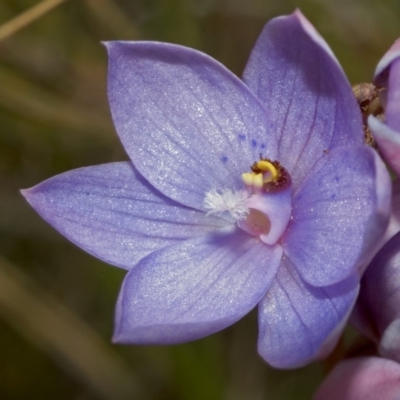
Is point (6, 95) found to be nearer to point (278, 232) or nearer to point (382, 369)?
point (278, 232)

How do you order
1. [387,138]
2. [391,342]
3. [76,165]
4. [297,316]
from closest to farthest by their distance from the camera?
[387,138], [391,342], [297,316], [76,165]

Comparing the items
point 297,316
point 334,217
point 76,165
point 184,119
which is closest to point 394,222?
point 334,217

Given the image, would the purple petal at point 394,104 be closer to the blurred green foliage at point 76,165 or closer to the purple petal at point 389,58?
the purple petal at point 389,58

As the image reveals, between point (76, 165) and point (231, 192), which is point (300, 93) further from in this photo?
point (76, 165)

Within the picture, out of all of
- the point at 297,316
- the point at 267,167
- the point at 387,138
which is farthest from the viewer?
the point at 267,167

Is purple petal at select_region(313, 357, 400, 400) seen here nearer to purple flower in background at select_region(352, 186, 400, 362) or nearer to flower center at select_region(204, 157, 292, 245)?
purple flower in background at select_region(352, 186, 400, 362)
